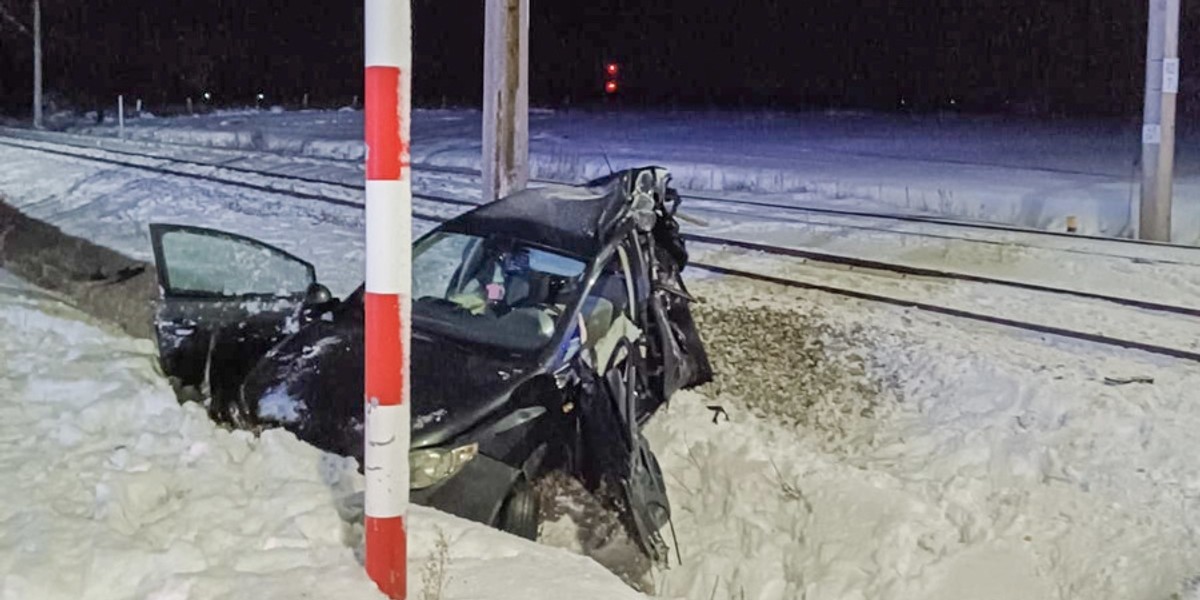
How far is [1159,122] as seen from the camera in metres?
15.2

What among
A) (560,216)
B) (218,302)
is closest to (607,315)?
(560,216)

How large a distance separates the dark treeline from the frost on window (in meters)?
33.7

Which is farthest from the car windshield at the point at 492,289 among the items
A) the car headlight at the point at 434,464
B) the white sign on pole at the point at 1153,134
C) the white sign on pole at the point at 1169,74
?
the white sign on pole at the point at 1169,74

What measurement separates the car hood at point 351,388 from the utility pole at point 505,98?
647 centimetres

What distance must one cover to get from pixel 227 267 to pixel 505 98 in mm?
5912

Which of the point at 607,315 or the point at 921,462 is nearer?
the point at 607,315

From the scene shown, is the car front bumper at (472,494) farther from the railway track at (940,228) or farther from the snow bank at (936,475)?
the railway track at (940,228)

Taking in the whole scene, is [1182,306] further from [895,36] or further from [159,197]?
[895,36]

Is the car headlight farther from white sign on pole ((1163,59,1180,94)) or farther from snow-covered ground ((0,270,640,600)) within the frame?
white sign on pole ((1163,59,1180,94))

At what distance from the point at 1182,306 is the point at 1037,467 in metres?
4.77

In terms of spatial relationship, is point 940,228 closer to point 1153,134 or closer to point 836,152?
point 1153,134

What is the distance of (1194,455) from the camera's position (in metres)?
6.28

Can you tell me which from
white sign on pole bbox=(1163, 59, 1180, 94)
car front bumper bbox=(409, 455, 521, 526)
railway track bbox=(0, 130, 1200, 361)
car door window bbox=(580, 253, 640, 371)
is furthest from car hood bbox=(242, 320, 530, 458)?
white sign on pole bbox=(1163, 59, 1180, 94)

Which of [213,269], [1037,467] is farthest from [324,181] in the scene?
[1037,467]
